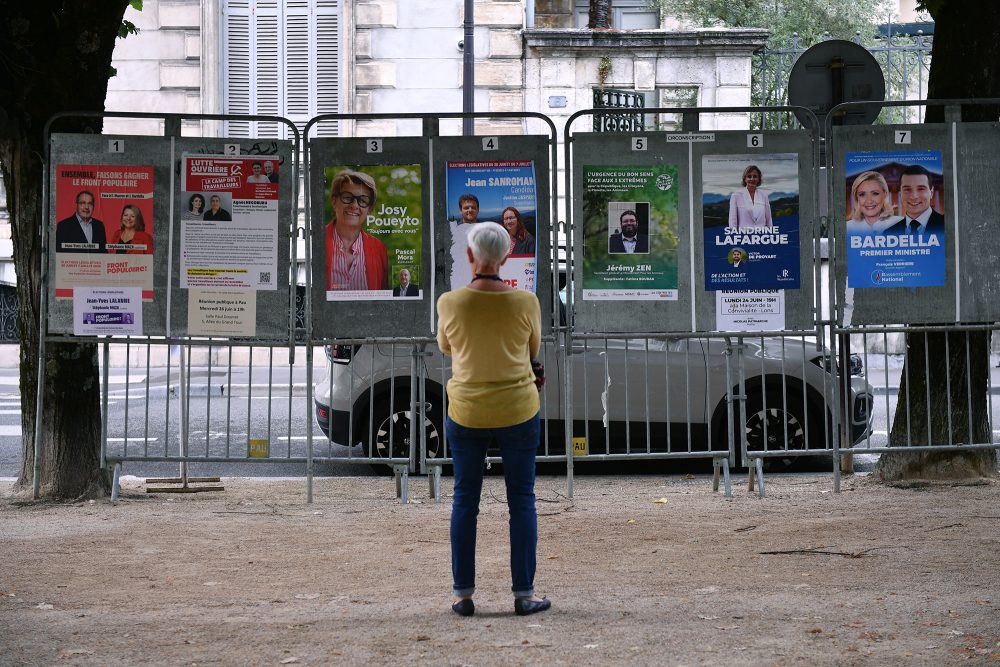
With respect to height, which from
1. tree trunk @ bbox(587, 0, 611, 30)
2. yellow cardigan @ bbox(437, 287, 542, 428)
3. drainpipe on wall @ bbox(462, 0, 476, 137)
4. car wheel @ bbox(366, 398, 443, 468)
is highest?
tree trunk @ bbox(587, 0, 611, 30)

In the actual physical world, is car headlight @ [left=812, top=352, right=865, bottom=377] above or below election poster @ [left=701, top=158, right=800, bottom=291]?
below

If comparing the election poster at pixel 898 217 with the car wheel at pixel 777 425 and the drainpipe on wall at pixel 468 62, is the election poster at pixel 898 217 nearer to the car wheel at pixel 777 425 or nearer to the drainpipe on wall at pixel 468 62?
the car wheel at pixel 777 425

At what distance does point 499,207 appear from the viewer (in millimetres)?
8797

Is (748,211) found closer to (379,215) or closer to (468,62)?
(379,215)

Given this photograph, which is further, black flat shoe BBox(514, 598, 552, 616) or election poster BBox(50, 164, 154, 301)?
election poster BBox(50, 164, 154, 301)

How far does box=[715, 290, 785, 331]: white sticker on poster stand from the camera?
884cm

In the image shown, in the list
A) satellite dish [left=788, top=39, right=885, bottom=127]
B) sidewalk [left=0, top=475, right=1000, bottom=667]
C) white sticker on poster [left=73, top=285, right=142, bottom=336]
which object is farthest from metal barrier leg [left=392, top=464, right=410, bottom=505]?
satellite dish [left=788, top=39, right=885, bottom=127]

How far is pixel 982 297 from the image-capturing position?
347 inches

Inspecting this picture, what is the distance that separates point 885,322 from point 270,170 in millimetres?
4260

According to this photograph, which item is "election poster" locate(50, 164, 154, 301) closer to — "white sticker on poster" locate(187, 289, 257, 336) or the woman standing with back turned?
"white sticker on poster" locate(187, 289, 257, 336)

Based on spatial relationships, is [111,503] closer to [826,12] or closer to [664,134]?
[664,134]

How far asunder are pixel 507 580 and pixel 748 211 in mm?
3523

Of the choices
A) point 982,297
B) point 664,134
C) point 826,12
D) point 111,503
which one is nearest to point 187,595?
point 111,503

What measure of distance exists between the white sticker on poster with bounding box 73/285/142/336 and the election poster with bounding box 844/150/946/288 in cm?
483
